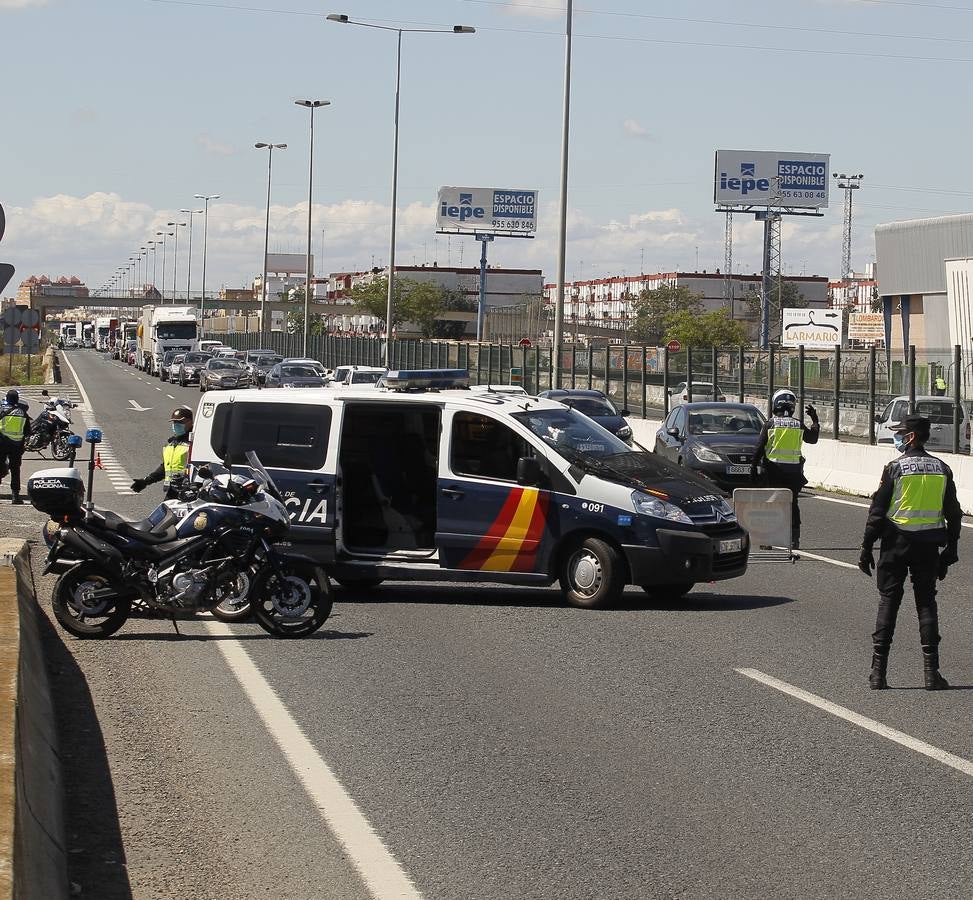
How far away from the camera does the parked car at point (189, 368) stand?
73812 millimetres

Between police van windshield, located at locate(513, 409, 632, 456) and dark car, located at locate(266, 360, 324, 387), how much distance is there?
122 ft

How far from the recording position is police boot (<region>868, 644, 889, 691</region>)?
10.1 meters

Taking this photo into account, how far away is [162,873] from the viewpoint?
625cm

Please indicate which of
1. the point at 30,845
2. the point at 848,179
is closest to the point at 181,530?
the point at 30,845

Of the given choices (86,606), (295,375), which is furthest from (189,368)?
(86,606)

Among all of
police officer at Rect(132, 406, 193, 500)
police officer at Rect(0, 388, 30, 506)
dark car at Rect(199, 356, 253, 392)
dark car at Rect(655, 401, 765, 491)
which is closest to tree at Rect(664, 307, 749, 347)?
dark car at Rect(199, 356, 253, 392)

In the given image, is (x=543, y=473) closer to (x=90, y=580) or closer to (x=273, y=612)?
(x=273, y=612)

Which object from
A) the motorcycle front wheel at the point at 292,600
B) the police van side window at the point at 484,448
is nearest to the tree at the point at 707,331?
the police van side window at the point at 484,448

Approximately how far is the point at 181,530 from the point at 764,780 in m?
5.48

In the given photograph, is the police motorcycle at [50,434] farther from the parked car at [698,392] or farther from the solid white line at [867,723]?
the solid white line at [867,723]

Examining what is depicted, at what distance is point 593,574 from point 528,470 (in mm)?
1016

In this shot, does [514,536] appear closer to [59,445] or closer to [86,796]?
[86,796]

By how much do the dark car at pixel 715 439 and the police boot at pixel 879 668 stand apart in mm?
14057

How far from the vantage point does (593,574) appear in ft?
44.6
